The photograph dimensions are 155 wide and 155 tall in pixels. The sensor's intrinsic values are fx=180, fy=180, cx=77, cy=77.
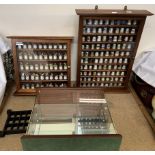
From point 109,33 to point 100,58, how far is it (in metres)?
0.31

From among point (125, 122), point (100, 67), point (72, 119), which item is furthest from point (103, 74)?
point (72, 119)

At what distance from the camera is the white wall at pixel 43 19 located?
6.51 ft

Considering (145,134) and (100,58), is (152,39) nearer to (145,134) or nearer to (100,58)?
(100,58)

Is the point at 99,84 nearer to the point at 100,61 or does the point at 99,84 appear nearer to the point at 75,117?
the point at 100,61

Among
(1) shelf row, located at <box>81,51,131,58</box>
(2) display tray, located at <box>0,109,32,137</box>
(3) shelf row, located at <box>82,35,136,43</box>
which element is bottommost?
(2) display tray, located at <box>0,109,32,137</box>

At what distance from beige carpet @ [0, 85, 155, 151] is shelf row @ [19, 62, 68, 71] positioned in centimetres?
36

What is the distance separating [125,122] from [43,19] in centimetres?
143

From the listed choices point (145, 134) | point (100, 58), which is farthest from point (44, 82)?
point (145, 134)

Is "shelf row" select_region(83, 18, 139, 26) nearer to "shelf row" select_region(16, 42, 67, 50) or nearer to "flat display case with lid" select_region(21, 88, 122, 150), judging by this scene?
"shelf row" select_region(16, 42, 67, 50)

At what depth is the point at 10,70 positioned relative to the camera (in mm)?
2271

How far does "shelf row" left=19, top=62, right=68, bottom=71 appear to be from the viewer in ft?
6.88

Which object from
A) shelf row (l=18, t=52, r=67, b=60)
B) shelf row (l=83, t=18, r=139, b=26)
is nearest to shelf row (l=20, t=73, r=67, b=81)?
shelf row (l=18, t=52, r=67, b=60)

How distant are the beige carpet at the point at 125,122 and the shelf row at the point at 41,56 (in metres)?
0.48

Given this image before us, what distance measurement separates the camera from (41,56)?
2066 millimetres
